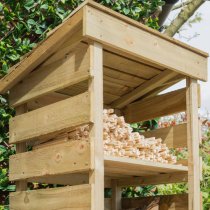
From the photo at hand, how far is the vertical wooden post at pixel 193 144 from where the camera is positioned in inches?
127

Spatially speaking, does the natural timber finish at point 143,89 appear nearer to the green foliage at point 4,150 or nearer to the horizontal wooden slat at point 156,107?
the horizontal wooden slat at point 156,107

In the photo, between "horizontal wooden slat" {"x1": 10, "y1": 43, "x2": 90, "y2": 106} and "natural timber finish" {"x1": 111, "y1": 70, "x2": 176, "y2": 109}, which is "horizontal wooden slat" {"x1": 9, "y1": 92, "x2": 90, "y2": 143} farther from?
"natural timber finish" {"x1": 111, "y1": 70, "x2": 176, "y2": 109}

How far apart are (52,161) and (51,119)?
24cm

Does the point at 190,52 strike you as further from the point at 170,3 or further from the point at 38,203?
the point at 170,3

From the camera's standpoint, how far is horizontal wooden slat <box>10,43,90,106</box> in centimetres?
278

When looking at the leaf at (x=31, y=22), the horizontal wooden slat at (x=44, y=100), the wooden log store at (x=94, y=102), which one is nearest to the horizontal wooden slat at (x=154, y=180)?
the wooden log store at (x=94, y=102)

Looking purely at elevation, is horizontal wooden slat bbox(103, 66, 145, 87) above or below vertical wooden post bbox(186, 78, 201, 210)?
above

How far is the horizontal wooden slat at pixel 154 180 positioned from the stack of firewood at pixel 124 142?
0.11 meters

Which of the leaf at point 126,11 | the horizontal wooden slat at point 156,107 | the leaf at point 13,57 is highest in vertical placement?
the leaf at point 126,11

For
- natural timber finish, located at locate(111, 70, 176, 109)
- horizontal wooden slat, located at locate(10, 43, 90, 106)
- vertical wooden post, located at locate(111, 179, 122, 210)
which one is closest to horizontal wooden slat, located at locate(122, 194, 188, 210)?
vertical wooden post, located at locate(111, 179, 122, 210)

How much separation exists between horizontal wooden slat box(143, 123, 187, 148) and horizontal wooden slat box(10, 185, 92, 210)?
101 cm

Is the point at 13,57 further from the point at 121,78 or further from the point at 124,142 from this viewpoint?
the point at 124,142

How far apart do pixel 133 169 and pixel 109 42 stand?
2.82 ft

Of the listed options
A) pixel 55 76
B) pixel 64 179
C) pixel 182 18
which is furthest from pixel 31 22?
pixel 182 18
